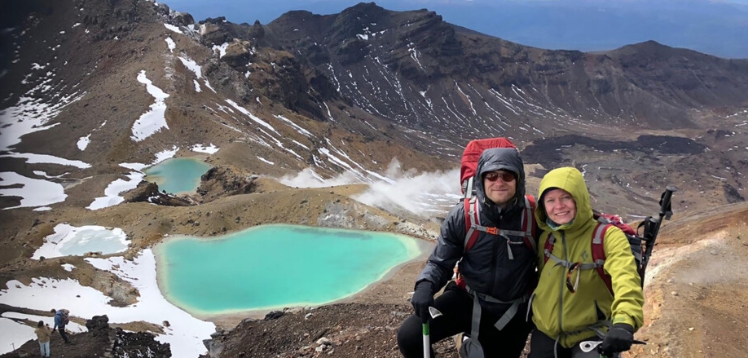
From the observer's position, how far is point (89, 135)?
76688 millimetres

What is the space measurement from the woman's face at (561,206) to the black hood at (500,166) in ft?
1.35

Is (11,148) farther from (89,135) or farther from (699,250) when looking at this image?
(699,250)

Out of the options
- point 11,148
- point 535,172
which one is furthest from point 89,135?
point 535,172

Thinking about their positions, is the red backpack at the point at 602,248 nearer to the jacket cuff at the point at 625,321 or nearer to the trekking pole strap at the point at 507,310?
the jacket cuff at the point at 625,321

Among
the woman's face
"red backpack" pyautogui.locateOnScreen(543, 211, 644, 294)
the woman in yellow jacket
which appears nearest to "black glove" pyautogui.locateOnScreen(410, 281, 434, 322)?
the woman in yellow jacket

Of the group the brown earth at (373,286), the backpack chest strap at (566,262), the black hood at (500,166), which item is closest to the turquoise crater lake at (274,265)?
the brown earth at (373,286)

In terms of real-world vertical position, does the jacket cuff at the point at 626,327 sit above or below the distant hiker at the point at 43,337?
above

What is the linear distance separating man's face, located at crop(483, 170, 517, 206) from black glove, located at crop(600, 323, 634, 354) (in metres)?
1.89

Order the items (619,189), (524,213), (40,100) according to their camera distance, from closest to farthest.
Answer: (524,213)
(40,100)
(619,189)

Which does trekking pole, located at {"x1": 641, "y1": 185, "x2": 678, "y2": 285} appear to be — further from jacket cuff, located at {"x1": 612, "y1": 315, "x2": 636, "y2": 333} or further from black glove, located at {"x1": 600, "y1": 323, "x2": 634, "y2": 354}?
black glove, located at {"x1": 600, "y1": 323, "x2": 634, "y2": 354}

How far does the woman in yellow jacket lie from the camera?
6070mm

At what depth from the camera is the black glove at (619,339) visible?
532 centimetres

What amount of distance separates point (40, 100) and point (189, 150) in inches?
1573

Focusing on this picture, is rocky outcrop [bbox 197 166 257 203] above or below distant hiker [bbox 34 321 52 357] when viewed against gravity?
above
